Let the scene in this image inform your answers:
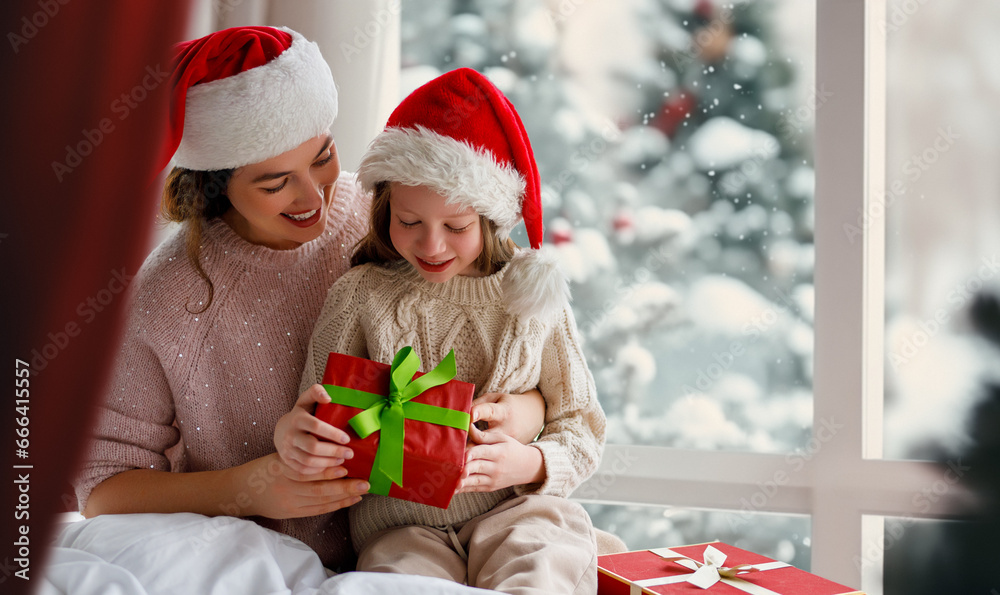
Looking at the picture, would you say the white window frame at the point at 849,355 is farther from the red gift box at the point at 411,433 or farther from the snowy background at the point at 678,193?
the red gift box at the point at 411,433

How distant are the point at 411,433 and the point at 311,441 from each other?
0.14 m

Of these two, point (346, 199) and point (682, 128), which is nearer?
point (346, 199)

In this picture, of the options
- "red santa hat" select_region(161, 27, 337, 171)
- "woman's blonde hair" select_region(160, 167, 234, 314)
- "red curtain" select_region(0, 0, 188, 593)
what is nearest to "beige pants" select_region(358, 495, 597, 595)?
"woman's blonde hair" select_region(160, 167, 234, 314)

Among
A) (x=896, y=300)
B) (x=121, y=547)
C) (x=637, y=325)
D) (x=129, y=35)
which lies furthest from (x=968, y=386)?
(x=129, y=35)

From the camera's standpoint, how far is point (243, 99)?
1.17 m

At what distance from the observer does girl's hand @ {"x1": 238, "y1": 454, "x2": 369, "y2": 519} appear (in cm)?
112

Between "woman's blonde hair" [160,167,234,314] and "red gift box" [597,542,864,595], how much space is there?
899 millimetres

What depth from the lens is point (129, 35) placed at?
11.6 inches

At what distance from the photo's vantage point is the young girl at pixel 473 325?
3.80 feet

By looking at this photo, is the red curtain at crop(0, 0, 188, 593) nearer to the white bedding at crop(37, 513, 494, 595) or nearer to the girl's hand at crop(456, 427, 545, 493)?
the white bedding at crop(37, 513, 494, 595)

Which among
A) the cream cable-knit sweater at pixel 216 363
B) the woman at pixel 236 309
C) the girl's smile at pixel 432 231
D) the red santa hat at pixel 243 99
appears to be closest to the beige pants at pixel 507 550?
the woman at pixel 236 309

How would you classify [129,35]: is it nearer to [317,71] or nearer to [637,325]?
[317,71]

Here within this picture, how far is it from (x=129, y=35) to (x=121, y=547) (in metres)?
0.95

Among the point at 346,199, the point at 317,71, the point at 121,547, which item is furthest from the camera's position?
the point at 346,199
